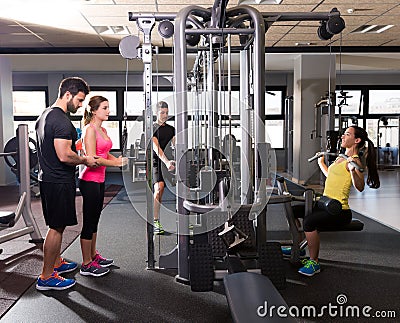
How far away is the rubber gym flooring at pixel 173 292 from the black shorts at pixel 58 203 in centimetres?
40

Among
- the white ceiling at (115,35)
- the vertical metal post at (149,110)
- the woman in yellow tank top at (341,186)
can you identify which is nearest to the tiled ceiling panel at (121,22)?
the white ceiling at (115,35)

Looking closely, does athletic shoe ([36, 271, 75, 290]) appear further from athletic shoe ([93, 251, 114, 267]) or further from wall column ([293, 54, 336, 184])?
wall column ([293, 54, 336, 184])

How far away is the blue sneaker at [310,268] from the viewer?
276 centimetres

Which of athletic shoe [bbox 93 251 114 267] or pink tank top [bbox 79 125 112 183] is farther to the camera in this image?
athletic shoe [bbox 93 251 114 267]

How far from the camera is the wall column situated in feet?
23.3

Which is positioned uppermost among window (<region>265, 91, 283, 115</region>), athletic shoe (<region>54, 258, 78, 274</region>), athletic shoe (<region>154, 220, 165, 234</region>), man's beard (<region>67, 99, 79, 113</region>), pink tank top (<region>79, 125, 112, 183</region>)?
window (<region>265, 91, 283, 115</region>)

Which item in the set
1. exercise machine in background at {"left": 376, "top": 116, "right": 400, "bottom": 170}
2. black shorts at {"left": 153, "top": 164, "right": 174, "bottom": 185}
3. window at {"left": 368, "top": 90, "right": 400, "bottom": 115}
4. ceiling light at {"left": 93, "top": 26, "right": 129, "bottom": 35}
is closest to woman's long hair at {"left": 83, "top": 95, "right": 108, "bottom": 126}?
black shorts at {"left": 153, "top": 164, "right": 174, "bottom": 185}

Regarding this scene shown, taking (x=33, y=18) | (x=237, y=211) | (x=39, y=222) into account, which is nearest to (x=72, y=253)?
(x=39, y=222)

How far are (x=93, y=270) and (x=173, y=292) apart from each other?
590 millimetres

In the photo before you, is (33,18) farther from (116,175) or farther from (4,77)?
(116,175)

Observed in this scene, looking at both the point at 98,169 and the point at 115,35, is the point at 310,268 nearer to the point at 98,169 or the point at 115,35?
the point at 98,169

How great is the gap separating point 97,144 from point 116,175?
674cm

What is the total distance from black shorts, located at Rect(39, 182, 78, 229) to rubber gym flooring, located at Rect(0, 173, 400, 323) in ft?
1.33

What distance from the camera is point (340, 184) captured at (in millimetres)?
2779
